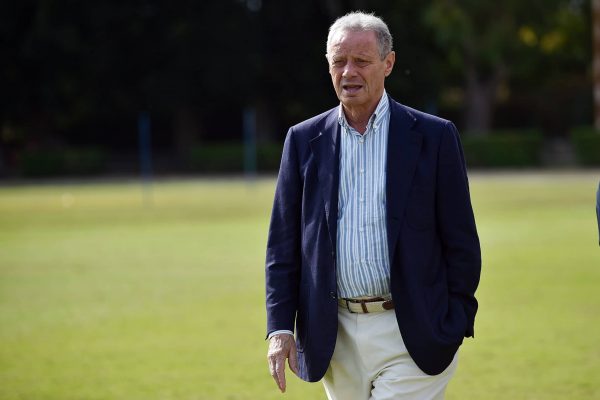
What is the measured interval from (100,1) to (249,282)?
33265 millimetres

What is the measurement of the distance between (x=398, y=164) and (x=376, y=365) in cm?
72

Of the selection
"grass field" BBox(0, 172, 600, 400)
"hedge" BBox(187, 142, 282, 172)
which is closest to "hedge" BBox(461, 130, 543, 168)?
"hedge" BBox(187, 142, 282, 172)

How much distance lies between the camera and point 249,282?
13055 millimetres

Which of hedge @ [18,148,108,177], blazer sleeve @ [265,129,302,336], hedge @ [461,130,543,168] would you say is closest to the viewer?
blazer sleeve @ [265,129,302,336]

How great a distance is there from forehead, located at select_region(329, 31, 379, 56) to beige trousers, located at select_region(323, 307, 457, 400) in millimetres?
915

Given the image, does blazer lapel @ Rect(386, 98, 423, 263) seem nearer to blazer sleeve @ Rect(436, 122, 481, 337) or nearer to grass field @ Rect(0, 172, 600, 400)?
blazer sleeve @ Rect(436, 122, 481, 337)

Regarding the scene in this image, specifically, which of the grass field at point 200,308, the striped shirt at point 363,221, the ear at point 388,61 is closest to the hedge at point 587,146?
the grass field at point 200,308

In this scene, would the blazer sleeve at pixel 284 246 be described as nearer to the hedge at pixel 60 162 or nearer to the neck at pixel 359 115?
the neck at pixel 359 115

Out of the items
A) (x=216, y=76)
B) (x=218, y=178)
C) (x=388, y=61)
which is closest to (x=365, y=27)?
(x=388, y=61)

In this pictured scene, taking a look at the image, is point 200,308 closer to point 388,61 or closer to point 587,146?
point 388,61

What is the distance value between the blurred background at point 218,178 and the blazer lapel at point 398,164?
3506 millimetres

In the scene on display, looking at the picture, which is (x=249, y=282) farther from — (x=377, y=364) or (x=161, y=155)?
(x=161, y=155)

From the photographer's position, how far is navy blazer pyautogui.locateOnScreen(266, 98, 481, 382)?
3885mm

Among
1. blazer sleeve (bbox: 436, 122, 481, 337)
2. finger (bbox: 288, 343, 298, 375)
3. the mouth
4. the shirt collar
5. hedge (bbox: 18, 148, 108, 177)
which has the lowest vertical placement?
hedge (bbox: 18, 148, 108, 177)
